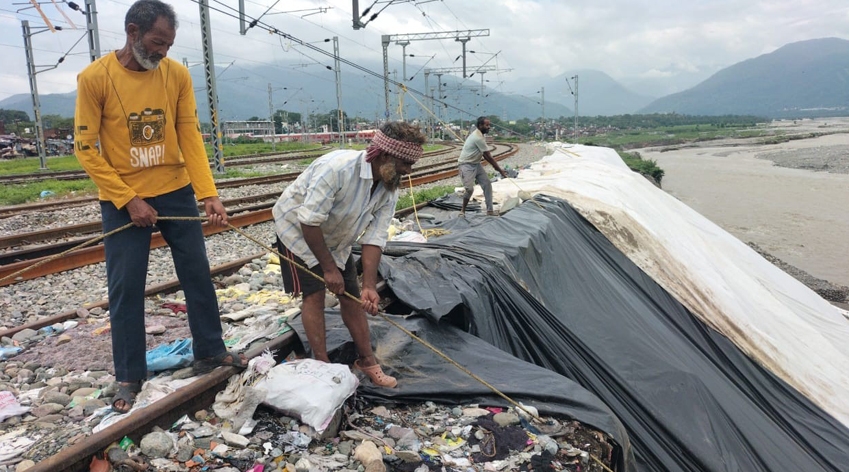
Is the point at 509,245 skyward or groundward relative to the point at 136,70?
groundward

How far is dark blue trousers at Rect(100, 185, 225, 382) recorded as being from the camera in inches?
108

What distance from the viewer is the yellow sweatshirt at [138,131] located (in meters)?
2.59

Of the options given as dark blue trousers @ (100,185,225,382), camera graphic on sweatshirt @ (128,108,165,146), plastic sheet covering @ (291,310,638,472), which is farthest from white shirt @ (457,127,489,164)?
camera graphic on sweatshirt @ (128,108,165,146)

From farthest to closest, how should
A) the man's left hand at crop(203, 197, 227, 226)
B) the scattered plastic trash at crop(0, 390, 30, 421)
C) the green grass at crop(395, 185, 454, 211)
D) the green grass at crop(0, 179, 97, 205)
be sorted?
1. the green grass at crop(0, 179, 97, 205)
2. the green grass at crop(395, 185, 454, 211)
3. the man's left hand at crop(203, 197, 227, 226)
4. the scattered plastic trash at crop(0, 390, 30, 421)

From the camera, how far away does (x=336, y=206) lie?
310 cm

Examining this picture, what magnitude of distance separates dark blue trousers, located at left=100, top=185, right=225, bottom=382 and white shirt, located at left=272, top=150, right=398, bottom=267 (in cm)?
48

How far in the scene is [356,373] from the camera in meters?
3.42

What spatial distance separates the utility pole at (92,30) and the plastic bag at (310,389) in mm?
18531

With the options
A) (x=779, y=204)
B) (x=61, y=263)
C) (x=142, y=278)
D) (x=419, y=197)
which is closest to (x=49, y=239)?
Answer: (x=61, y=263)

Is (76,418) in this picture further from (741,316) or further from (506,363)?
(741,316)

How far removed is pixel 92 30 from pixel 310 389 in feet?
62.7

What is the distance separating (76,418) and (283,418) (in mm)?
1044

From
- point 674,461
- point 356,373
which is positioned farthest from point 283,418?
point 674,461

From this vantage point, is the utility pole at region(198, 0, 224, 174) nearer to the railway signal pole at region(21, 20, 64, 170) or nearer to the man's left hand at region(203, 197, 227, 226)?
the railway signal pole at region(21, 20, 64, 170)
